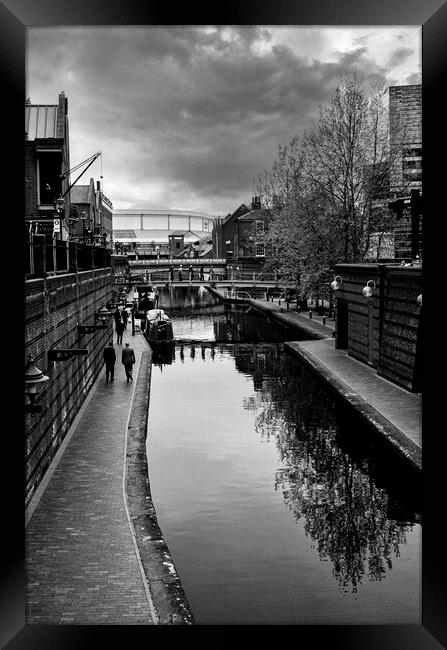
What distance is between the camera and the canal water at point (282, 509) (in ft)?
32.4

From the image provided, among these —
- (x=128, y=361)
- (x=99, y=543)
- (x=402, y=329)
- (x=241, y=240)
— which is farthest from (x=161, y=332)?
(x=241, y=240)

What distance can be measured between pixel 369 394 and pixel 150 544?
42.1ft

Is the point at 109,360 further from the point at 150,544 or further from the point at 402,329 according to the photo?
the point at 150,544

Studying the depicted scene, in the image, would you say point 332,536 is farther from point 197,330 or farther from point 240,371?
point 197,330

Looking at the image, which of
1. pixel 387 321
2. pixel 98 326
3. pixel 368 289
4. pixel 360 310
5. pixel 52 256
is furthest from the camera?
pixel 360 310

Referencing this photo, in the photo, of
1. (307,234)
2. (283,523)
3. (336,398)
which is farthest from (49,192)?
(283,523)

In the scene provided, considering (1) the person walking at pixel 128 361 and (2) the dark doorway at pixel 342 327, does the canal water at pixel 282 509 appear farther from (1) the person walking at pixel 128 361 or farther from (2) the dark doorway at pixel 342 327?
(2) the dark doorway at pixel 342 327

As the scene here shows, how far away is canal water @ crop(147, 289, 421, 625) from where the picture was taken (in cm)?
988

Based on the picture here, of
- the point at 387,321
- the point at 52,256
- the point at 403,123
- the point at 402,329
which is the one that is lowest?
the point at 402,329

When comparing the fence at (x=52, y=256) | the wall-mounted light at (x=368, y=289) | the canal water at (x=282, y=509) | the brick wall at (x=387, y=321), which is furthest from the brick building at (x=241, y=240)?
the canal water at (x=282, y=509)

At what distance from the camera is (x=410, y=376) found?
22531mm

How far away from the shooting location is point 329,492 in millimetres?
14664
